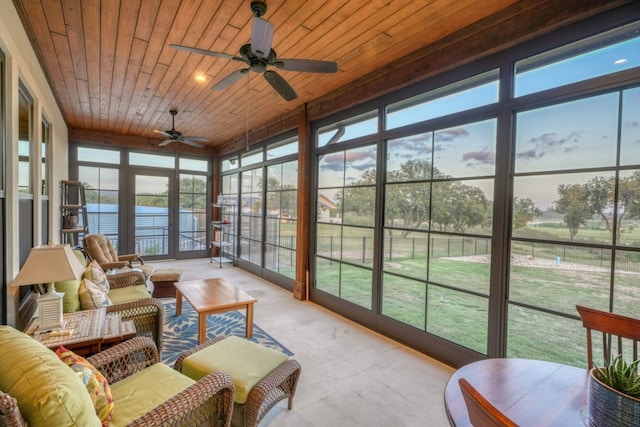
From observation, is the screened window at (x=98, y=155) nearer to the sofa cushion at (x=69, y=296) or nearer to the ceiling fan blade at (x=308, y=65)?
the sofa cushion at (x=69, y=296)

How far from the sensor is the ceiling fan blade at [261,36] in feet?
6.33

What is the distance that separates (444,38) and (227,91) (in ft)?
9.06

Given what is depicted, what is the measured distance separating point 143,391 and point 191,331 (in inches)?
76.7

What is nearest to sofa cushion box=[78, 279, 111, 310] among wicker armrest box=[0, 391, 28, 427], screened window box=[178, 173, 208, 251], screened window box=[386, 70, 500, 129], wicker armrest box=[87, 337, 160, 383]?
wicker armrest box=[87, 337, 160, 383]

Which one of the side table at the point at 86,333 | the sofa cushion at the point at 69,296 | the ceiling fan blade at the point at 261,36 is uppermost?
the ceiling fan blade at the point at 261,36

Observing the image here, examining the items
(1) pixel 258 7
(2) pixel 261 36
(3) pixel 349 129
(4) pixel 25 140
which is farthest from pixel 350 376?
(4) pixel 25 140

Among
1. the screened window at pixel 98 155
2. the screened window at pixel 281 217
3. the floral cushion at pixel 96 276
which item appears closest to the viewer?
the floral cushion at pixel 96 276

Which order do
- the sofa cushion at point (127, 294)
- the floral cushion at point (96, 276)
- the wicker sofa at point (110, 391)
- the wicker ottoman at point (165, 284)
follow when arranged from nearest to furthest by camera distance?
the wicker sofa at point (110, 391) < the floral cushion at point (96, 276) < the sofa cushion at point (127, 294) < the wicker ottoman at point (165, 284)

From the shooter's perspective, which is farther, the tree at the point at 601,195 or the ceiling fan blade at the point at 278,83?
the ceiling fan blade at the point at 278,83

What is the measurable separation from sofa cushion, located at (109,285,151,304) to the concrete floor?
4.40 ft

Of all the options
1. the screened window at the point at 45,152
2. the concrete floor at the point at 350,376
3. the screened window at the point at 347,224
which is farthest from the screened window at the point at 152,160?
the concrete floor at the point at 350,376

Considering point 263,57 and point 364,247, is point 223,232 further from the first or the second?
point 263,57

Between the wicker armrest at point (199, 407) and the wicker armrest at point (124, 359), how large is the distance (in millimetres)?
624

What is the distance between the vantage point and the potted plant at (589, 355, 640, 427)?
0.89 m
